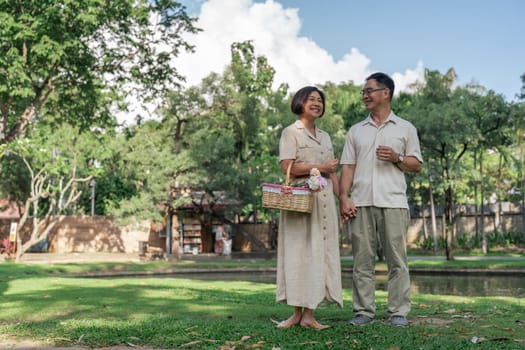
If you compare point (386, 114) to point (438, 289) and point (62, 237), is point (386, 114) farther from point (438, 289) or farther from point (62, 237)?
point (62, 237)

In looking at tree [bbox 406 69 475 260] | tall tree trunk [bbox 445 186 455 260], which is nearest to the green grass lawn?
tree [bbox 406 69 475 260]

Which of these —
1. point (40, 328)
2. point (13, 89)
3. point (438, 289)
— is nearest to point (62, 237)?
point (13, 89)

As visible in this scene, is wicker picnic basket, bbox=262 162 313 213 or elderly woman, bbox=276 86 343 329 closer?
wicker picnic basket, bbox=262 162 313 213

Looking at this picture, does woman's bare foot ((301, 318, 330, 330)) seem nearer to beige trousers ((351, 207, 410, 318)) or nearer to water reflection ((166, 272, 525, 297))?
beige trousers ((351, 207, 410, 318))

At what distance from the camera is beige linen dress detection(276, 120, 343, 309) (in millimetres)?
4402

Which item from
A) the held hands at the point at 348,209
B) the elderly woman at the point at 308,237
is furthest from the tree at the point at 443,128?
the elderly woman at the point at 308,237

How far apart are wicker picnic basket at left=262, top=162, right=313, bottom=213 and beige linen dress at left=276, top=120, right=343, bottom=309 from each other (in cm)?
19

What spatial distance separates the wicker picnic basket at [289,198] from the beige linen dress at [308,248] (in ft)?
0.64

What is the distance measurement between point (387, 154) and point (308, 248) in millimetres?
1021

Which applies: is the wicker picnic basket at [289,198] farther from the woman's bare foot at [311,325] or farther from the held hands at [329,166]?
the woman's bare foot at [311,325]

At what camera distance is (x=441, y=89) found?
20.6m

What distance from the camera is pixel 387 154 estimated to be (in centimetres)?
457

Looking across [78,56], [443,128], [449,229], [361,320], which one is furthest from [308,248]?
[449,229]

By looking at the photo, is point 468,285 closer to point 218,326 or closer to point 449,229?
point 449,229
